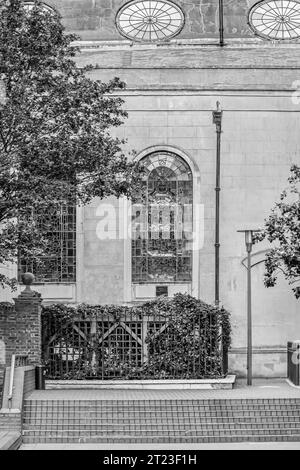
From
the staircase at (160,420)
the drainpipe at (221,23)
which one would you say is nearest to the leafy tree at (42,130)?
the staircase at (160,420)

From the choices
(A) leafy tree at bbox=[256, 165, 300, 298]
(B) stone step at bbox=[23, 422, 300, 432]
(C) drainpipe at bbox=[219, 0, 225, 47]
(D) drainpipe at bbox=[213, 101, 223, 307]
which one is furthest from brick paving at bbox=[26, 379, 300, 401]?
(C) drainpipe at bbox=[219, 0, 225, 47]

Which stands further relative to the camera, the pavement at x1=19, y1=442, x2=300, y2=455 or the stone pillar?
the stone pillar

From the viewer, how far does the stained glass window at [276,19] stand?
28766 mm

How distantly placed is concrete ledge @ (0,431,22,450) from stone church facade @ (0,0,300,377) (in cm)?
995

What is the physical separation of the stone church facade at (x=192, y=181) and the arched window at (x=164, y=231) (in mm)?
30

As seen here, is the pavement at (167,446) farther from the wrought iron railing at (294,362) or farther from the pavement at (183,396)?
the wrought iron railing at (294,362)

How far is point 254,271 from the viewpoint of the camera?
26.4 metres

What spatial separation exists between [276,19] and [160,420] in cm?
1633

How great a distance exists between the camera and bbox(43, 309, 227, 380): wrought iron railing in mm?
21516

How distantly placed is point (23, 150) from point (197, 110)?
9.56 meters

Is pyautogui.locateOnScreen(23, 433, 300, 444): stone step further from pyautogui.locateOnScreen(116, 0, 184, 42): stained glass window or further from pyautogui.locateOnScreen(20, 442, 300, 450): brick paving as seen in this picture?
pyautogui.locateOnScreen(116, 0, 184, 42): stained glass window

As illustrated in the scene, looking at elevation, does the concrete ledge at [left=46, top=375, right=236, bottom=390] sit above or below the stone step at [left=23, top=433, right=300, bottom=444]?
above
